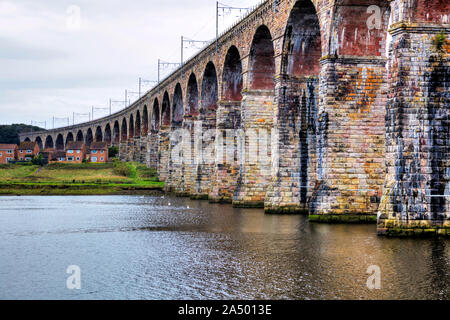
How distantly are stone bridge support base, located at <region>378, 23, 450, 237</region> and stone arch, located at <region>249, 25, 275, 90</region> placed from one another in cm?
1716

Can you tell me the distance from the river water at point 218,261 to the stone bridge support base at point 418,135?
996mm

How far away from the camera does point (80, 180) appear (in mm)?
64250

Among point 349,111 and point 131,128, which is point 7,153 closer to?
point 131,128

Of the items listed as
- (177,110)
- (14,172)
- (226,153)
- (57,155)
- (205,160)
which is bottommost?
(14,172)

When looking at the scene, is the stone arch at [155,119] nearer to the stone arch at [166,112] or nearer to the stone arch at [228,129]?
the stone arch at [166,112]

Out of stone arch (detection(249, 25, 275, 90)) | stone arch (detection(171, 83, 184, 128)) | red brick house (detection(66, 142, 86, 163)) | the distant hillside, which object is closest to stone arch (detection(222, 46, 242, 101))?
stone arch (detection(249, 25, 275, 90))

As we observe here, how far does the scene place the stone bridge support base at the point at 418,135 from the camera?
724 inches

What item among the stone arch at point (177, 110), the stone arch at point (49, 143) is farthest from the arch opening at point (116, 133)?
the stone arch at point (49, 143)

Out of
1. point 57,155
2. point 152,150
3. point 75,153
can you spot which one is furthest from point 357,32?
point 57,155

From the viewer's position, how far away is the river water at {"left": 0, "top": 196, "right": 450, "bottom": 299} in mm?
11633

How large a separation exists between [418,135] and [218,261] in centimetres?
812

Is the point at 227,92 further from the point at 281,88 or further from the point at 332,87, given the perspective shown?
the point at 332,87

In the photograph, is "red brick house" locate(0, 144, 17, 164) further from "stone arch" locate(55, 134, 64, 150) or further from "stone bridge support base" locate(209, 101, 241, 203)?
"stone bridge support base" locate(209, 101, 241, 203)
